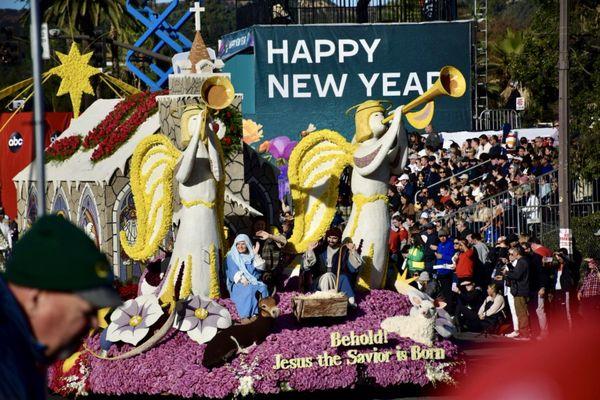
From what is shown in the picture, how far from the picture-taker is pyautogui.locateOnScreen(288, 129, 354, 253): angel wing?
634 inches

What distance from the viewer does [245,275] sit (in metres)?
14.8

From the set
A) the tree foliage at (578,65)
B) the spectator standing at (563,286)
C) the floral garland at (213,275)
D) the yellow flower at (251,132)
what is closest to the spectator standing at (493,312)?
the spectator standing at (563,286)

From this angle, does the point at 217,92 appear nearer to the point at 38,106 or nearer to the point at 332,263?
the point at 332,263

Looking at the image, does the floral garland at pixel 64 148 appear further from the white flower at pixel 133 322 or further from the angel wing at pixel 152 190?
the white flower at pixel 133 322

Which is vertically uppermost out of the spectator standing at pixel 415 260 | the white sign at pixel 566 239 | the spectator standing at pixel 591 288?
the white sign at pixel 566 239

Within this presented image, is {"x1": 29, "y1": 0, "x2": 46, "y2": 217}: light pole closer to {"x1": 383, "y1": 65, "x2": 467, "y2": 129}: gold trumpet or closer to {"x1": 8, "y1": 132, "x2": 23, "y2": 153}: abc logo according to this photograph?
{"x1": 383, "y1": 65, "x2": 467, "y2": 129}: gold trumpet

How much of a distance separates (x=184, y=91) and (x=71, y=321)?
572 inches

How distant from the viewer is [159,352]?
14.4 m

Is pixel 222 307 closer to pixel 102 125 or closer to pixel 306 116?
pixel 102 125

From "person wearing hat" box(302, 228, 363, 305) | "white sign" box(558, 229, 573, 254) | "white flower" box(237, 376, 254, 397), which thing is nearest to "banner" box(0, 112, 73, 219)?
"white sign" box(558, 229, 573, 254)

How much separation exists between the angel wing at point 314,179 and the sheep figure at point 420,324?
1801 mm

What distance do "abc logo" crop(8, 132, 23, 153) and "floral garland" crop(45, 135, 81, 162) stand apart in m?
5.49

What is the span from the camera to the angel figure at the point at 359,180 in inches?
603

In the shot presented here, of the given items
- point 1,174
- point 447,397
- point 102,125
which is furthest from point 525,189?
point 1,174
